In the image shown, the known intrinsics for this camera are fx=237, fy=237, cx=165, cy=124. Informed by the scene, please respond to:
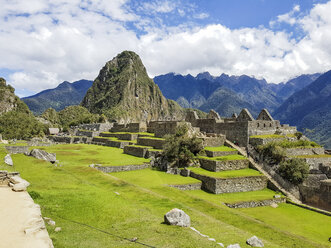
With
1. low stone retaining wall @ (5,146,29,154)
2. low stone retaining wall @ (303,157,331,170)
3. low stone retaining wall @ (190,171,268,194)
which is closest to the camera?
low stone retaining wall @ (190,171,268,194)

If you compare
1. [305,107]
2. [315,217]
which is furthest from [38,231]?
[305,107]

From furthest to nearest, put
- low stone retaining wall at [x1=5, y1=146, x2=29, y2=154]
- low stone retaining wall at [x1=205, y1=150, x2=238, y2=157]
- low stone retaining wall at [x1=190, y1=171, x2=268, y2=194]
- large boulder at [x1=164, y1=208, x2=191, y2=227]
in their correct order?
low stone retaining wall at [x1=205, y1=150, x2=238, y2=157] → low stone retaining wall at [x1=5, y1=146, x2=29, y2=154] → low stone retaining wall at [x1=190, y1=171, x2=268, y2=194] → large boulder at [x1=164, y1=208, x2=191, y2=227]

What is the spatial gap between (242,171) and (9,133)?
6416 centimetres

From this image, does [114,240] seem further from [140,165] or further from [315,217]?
[140,165]

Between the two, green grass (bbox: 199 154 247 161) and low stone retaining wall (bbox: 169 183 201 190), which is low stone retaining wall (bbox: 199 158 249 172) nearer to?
green grass (bbox: 199 154 247 161)

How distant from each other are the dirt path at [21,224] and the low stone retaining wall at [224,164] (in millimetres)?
16160

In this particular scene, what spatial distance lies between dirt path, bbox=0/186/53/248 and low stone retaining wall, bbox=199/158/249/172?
1616 cm

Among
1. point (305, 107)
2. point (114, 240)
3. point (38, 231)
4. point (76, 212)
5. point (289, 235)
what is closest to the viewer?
point (38, 231)

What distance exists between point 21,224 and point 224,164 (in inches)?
713

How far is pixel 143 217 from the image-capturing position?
31.2 ft

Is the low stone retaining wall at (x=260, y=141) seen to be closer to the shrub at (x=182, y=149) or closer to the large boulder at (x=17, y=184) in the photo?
the shrub at (x=182, y=149)

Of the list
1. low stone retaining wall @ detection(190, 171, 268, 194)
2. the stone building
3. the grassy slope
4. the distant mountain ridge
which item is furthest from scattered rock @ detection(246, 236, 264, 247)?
the distant mountain ridge

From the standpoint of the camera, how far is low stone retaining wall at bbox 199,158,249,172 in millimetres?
21938

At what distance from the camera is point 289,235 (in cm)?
1083
